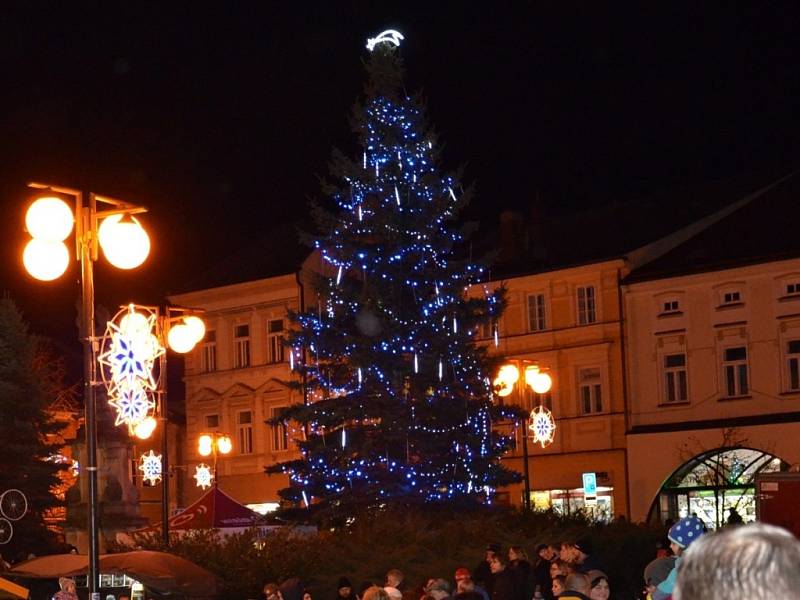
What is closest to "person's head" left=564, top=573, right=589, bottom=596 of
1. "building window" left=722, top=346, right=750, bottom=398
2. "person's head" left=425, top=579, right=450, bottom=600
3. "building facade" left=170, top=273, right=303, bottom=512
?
"person's head" left=425, top=579, right=450, bottom=600

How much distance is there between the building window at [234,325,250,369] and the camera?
65375mm

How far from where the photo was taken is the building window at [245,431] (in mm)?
64750

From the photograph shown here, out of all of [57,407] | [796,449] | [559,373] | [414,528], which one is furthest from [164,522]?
[57,407]

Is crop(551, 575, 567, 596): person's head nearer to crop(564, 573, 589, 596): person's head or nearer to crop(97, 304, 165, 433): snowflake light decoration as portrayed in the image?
crop(564, 573, 589, 596): person's head

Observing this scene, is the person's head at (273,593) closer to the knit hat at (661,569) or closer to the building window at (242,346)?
the knit hat at (661,569)

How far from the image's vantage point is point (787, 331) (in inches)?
1975

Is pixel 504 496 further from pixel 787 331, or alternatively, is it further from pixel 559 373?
pixel 787 331

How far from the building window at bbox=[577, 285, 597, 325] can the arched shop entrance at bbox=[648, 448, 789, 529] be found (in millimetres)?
6885

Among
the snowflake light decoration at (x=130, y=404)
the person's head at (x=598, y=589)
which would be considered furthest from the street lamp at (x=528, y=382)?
the person's head at (x=598, y=589)

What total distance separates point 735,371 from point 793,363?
85.6 inches

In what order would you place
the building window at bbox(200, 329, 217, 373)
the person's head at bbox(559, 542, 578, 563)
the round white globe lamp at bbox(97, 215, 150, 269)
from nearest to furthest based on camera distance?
the round white globe lamp at bbox(97, 215, 150, 269) → the person's head at bbox(559, 542, 578, 563) → the building window at bbox(200, 329, 217, 373)

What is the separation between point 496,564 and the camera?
62.5 feet

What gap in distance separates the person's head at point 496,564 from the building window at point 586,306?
120 feet

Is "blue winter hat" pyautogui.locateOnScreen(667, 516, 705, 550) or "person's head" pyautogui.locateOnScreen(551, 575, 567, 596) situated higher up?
"blue winter hat" pyautogui.locateOnScreen(667, 516, 705, 550)
